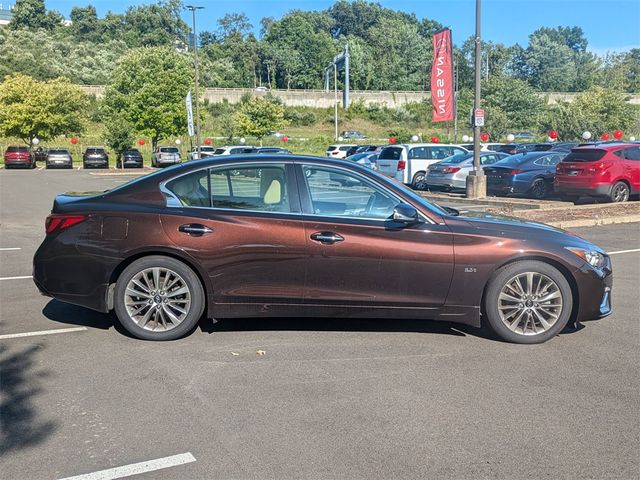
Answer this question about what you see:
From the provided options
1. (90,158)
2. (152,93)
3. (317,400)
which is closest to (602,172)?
(317,400)

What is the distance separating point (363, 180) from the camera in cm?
581

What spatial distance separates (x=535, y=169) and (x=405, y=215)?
14766 mm

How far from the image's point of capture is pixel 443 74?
2197 cm

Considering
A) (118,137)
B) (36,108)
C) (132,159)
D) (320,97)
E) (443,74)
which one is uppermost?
(320,97)

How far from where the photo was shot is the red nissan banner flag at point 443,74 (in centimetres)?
2188

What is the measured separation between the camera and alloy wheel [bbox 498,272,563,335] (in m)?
5.68

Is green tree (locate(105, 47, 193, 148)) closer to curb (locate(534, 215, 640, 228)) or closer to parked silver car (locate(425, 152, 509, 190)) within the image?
parked silver car (locate(425, 152, 509, 190))

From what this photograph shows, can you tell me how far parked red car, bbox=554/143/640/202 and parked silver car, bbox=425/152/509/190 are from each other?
185 inches

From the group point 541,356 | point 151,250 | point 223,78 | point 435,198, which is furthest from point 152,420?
point 223,78

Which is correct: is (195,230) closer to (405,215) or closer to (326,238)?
(326,238)

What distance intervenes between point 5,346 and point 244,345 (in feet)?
6.64

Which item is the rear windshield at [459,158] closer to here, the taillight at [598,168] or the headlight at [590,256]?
the taillight at [598,168]

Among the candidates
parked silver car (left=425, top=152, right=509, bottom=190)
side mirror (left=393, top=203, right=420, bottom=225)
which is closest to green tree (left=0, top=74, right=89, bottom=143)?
parked silver car (left=425, top=152, right=509, bottom=190)

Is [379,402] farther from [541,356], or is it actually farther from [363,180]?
[363,180]
